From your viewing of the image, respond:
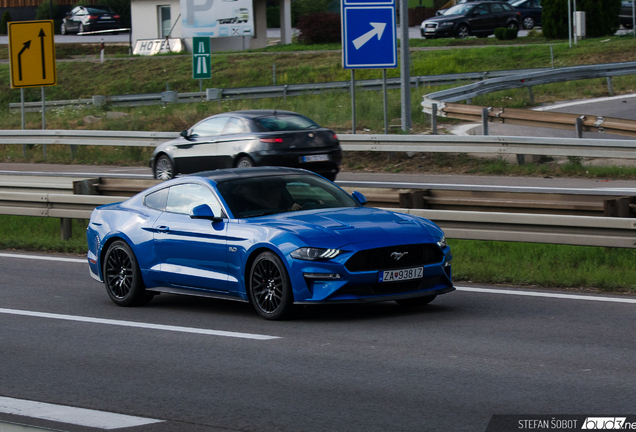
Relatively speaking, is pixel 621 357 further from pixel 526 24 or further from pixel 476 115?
pixel 526 24

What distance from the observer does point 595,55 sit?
40094 mm

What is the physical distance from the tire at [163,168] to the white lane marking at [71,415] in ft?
45.5

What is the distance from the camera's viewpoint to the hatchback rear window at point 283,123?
18250mm

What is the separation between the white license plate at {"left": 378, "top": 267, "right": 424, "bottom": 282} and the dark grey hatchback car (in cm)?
917

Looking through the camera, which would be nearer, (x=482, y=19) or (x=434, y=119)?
(x=434, y=119)

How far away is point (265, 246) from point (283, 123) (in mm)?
9629

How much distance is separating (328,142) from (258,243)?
31.4 ft

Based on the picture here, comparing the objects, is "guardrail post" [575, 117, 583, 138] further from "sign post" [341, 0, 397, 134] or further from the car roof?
the car roof

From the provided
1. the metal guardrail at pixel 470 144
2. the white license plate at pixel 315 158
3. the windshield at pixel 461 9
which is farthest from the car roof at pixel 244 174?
the windshield at pixel 461 9

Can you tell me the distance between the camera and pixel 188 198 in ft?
33.2

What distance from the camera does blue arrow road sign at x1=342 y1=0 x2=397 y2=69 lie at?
20828 mm

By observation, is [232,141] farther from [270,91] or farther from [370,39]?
[270,91]

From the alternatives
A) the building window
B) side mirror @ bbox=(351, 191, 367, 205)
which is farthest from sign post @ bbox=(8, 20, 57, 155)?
the building window

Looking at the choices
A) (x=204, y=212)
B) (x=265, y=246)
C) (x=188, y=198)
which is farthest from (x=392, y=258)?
(x=188, y=198)
